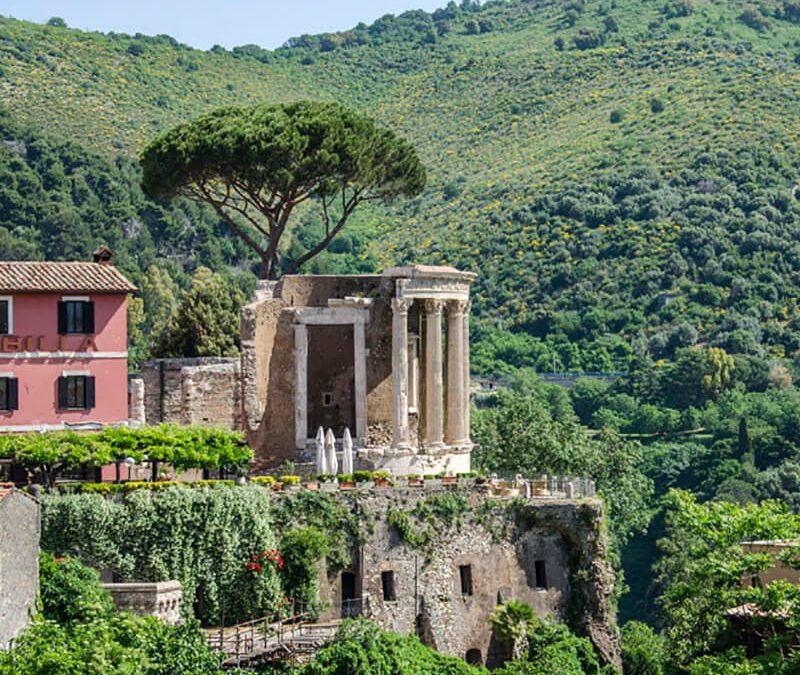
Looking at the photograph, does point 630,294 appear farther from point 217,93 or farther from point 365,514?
point 365,514

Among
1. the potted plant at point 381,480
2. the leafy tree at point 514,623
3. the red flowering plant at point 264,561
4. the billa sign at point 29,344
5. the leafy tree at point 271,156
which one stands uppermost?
the leafy tree at point 271,156

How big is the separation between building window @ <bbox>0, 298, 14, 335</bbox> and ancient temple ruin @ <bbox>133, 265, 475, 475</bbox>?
9.08m

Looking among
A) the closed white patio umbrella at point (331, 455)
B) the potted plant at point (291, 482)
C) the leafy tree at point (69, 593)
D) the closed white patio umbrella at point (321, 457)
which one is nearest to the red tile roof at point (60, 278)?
the potted plant at point (291, 482)

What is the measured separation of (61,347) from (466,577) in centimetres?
1543

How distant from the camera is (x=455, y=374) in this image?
76000 mm

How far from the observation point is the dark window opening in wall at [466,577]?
6612 cm

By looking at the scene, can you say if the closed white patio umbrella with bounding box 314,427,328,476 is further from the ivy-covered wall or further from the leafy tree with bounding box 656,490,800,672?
the leafy tree with bounding box 656,490,800,672

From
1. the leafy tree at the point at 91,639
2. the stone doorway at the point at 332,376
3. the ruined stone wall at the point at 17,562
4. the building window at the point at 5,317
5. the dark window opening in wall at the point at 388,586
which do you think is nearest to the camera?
the leafy tree at the point at 91,639

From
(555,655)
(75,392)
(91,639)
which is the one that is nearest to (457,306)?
(555,655)

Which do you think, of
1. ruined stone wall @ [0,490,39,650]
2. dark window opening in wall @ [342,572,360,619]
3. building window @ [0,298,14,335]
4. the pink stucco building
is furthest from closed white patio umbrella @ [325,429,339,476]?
ruined stone wall @ [0,490,39,650]

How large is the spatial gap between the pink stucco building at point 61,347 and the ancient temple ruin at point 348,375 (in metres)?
6.91

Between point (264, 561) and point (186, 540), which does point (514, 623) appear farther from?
point (186, 540)

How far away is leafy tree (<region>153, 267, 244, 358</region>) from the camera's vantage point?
9738cm

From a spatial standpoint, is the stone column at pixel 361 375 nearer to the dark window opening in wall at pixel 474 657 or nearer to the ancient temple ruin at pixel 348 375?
the ancient temple ruin at pixel 348 375
